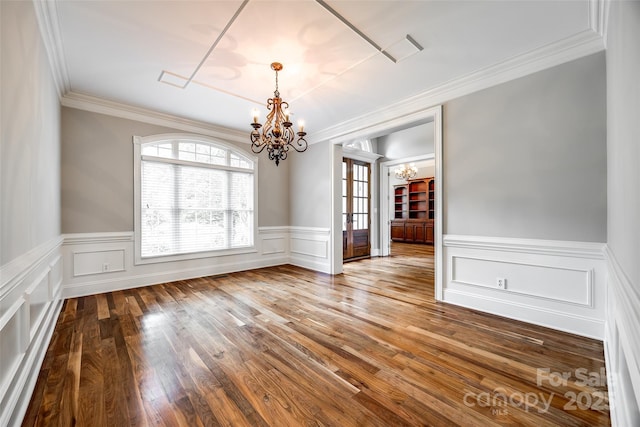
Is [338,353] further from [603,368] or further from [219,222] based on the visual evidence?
[219,222]

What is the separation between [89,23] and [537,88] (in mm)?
4145

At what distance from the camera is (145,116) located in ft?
13.4

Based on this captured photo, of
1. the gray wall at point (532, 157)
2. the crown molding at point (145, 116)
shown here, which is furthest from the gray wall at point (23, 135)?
the gray wall at point (532, 157)

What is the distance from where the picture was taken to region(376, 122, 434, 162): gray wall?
635 cm

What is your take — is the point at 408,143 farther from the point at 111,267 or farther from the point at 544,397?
the point at 111,267

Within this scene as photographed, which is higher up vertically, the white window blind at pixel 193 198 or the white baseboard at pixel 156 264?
the white window blind at pixel 193 198

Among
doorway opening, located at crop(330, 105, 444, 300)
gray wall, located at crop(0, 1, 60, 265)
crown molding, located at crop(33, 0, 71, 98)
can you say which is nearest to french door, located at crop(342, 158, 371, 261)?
doorway opening, located at crop(330, 105, 444, 300)

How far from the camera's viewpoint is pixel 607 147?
88.2 inches

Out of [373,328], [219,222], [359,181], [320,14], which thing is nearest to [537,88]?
[320,14]

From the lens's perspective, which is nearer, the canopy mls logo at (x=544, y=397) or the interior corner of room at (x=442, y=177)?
the interior corner of room at (x=442, y=177)

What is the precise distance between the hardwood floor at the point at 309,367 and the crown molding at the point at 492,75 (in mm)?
2550

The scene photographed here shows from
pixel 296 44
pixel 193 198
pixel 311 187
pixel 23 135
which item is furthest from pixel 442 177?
pixel 193 198

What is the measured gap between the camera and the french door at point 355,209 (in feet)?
20.2

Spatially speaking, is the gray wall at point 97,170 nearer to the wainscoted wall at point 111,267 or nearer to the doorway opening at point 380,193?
the wainscoted wall at point 111,267
